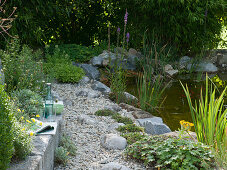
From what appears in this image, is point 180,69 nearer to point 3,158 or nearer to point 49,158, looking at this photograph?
point 49,158

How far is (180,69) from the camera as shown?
7.92 m

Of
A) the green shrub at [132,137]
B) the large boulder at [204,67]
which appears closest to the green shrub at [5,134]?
the green shrub at [132,137]

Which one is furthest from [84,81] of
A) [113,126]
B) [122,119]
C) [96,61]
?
[113,126]

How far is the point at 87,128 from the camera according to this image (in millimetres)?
3611

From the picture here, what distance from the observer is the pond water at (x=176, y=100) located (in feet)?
15.2

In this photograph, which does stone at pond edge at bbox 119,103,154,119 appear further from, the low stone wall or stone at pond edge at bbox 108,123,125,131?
the low stone wall

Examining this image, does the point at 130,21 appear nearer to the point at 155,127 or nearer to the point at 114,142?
the point at 155,127

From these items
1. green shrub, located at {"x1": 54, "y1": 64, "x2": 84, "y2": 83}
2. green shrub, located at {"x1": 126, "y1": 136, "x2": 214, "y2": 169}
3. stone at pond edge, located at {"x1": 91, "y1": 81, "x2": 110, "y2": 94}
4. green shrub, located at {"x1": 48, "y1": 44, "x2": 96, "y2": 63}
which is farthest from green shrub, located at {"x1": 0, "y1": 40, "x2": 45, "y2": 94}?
green shrub, located at {"x1": 48, "y1": 44, "x2": 96, "y2": 63}

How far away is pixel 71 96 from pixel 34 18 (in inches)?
107

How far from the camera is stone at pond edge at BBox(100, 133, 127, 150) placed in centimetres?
309

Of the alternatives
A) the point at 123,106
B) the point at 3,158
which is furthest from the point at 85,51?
the point at 3,158

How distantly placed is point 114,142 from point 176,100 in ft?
8.70

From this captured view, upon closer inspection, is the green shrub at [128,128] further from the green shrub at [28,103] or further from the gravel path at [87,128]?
the green shrub at [28,103]

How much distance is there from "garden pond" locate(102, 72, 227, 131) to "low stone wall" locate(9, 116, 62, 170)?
7.08 ft
